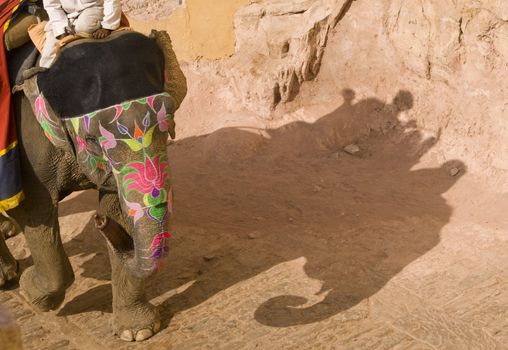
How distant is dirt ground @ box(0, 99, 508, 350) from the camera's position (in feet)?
15.1

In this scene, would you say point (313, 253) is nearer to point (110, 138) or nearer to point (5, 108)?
point (110, 138)

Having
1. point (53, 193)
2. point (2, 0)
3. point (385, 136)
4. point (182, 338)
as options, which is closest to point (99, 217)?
point (53, 193)

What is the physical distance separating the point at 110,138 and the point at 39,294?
5.07ft

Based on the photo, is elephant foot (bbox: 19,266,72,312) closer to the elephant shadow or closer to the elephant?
the elephant shadow

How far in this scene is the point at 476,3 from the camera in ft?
22.3

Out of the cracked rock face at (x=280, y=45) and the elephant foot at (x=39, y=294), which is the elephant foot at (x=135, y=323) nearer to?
the elephant foot at (x=39, y=294)

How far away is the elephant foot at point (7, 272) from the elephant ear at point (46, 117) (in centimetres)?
157

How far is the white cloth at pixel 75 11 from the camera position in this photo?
4.09 meters

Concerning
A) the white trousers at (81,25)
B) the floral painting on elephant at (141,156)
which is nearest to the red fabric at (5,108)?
the white trousers at (81,25)

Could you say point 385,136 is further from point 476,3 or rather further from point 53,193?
point 53,193

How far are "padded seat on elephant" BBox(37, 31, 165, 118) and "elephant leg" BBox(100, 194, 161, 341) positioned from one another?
1136mm

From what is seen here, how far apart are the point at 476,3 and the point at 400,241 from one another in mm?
2605

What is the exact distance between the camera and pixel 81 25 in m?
4.09

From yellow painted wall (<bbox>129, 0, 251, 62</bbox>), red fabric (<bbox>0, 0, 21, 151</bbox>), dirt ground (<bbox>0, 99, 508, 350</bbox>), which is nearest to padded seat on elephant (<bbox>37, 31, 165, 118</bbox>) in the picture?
red fabric (<bbox>0, 0, 21, 151</bbox>)
